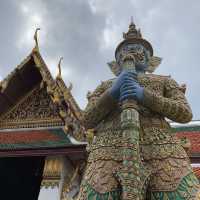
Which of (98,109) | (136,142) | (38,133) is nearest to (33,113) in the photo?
(38,133)

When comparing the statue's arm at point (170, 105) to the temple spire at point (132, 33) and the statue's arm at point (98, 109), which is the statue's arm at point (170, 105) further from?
the temple spire at point (132, 33)

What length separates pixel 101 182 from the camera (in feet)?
6.57

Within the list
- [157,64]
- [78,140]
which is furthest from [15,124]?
[157,64]

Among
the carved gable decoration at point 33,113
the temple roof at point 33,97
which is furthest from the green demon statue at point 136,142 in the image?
the carved gable decoration at point 33,113

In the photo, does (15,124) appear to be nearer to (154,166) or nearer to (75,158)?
(75,158)

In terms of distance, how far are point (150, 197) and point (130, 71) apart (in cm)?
78

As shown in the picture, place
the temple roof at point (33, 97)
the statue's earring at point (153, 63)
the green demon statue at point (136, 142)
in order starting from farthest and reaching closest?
the temple roof at point (33, 97) → the statue's earring at point (153, 63) → the green demon statue at point (136, 142)

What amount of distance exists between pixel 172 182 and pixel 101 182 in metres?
0.40

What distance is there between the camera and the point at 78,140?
16.2 ft

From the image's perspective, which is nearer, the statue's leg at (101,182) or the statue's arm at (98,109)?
the statue's leg at (101,182)

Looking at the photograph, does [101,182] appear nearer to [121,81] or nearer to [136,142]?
[136,142]

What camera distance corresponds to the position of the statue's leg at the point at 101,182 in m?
1.95

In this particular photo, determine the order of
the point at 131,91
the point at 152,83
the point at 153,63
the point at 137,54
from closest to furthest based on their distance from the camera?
the point at 131,91
the point at 152,83
the point at 137,54
the point at 153,63

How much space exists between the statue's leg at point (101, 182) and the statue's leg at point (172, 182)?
210 millimetres
